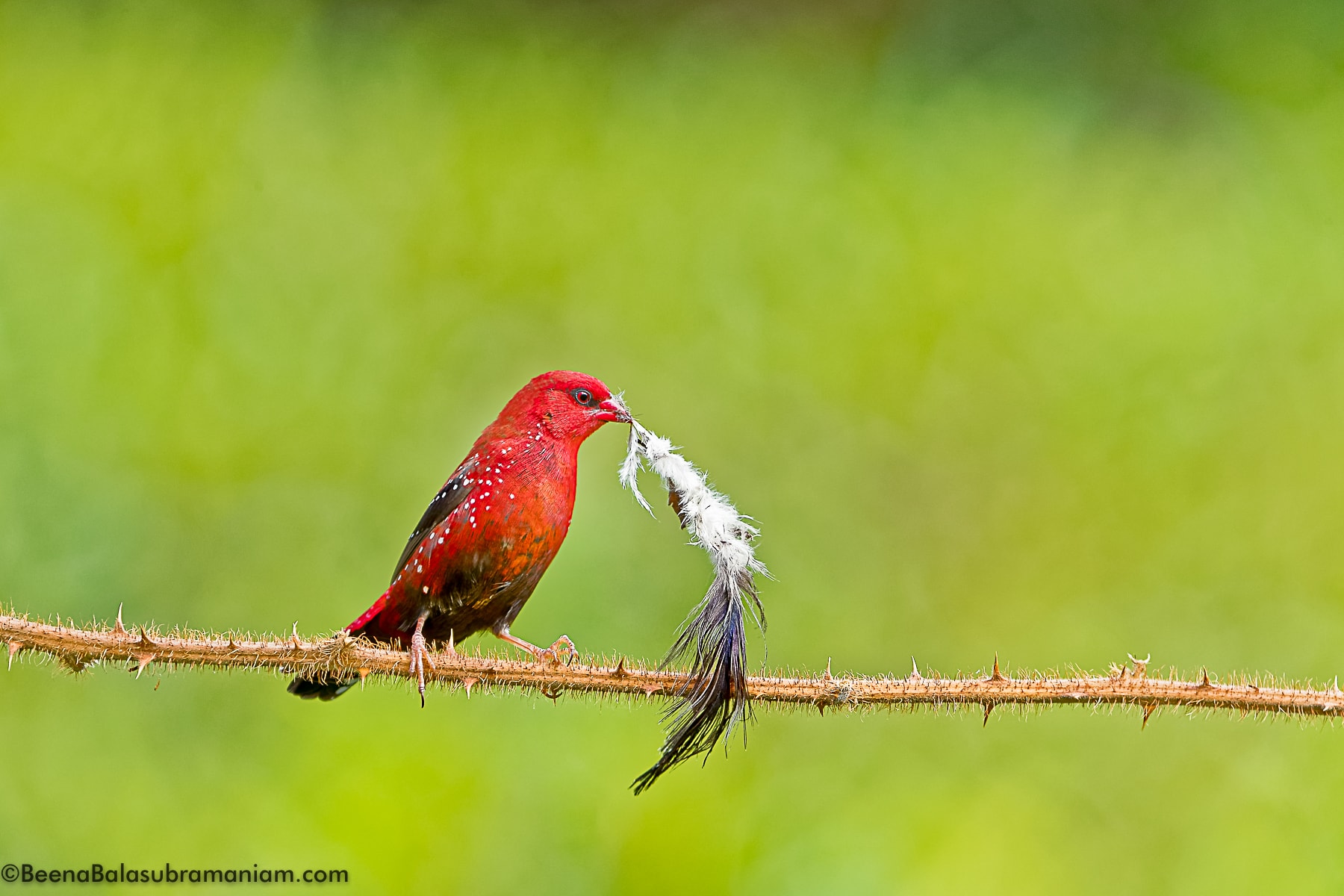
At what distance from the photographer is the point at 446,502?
400cm

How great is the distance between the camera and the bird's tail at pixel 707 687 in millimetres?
2684

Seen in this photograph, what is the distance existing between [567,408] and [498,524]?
0.48 meters

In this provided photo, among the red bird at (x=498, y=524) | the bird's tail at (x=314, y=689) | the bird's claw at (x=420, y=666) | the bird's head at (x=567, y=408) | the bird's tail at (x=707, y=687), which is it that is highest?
the bird's head at (x=567, y=408)

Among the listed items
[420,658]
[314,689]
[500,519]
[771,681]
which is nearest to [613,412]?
[500,519]

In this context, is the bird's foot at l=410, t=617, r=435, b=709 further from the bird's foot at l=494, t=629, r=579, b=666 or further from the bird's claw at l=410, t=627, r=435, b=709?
the bird's foot at l=494, t=629, r=579, b=666

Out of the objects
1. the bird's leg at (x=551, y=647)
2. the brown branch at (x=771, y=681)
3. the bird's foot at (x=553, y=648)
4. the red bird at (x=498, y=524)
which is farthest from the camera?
the red bird at (x=498, y=524)

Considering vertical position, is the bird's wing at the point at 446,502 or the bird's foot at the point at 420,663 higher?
the bird's wing at the point at 446,502

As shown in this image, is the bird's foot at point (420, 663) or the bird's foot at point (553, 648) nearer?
the bird's foot at point (420, 663)

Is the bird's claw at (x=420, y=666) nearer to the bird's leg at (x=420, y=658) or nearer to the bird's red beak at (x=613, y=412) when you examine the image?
the bird's leg at (x=420, y=658)

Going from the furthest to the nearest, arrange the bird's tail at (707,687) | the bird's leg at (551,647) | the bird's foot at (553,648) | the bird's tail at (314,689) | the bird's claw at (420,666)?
1. the bird's tail at (314,689)
2. the bird's leg at (551,647)
3. the bird's foot at (553,648)
4. the bird's claw at (420,666)
5. the bird's tail at (707,687)

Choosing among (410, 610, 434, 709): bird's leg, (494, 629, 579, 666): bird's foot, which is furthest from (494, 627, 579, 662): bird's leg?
(410, 610, 434, 709): bird's leg

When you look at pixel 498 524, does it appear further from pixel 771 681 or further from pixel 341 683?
pixel 771 681

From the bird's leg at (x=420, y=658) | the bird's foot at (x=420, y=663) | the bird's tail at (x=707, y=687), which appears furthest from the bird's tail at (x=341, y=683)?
the bird's tail at (x=707, y=687)

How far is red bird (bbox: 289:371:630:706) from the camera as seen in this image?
3.83 m
